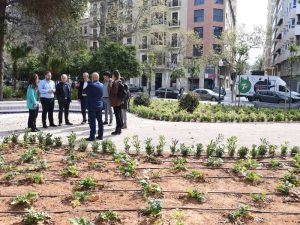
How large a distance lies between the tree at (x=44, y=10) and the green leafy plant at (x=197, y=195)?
1690 centimetres

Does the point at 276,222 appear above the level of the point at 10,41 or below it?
below

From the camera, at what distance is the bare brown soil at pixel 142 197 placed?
14.6 ft

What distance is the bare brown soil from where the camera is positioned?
4.45 meters

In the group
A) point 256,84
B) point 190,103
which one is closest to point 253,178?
point 190,103

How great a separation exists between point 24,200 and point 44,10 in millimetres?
17066

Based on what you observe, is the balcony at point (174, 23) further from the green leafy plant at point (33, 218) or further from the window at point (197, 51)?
the green leafy plant at point (33, 218)

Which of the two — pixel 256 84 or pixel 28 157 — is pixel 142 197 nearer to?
pixel 28 157

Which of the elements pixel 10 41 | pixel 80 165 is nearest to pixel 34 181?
pixel 80 165

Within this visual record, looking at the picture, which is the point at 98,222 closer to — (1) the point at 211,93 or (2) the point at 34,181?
(2) the point at 34,181

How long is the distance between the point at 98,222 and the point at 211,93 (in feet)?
115

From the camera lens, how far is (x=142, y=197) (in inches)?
201

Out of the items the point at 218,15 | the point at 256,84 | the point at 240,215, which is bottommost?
the point at 240,215

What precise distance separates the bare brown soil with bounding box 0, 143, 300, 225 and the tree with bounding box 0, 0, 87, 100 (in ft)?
48.2

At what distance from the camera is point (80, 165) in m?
6.76
